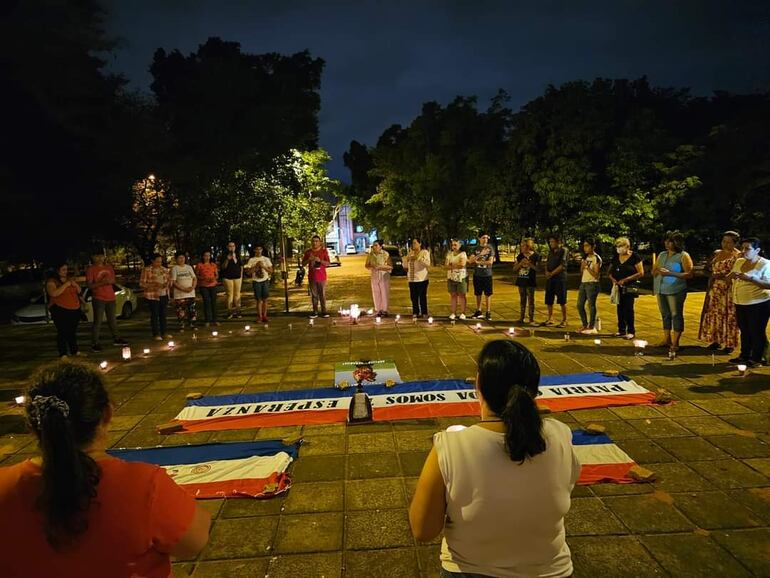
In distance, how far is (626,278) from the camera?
8.95 m

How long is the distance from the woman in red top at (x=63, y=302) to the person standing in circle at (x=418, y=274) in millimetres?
6626

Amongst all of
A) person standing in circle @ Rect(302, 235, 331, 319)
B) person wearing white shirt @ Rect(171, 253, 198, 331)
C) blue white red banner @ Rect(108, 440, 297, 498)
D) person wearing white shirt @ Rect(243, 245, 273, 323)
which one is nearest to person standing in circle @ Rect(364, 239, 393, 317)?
person standing in circle @ Rect(302, 235, 331, 319)

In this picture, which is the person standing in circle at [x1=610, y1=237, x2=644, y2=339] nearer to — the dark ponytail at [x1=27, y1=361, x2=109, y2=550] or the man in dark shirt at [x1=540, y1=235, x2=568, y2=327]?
the man in dark shirt at [x1=540, y1=235, x2=568, y2=327]

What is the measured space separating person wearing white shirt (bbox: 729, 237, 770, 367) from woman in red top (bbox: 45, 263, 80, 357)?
1014 centimetres

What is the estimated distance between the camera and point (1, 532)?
145cm

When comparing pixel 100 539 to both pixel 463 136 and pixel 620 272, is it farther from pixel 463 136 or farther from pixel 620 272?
pixel 463 136

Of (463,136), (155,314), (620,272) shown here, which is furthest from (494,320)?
(463,136)

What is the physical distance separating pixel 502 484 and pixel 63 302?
29.5 ft

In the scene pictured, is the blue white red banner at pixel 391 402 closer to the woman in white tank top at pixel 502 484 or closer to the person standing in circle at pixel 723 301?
the person standing in circle at pixel 723 301

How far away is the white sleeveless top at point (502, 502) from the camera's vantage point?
1.67m

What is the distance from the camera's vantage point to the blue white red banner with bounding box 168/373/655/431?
559 cm

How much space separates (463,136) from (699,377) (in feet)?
81.1

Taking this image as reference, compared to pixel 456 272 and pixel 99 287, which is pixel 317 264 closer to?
pixel 456 272

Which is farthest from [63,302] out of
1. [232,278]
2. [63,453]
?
[63,453]
